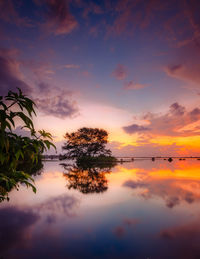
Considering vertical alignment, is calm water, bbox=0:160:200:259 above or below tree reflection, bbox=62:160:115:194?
below

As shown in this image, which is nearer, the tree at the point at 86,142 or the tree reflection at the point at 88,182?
the tree reflection at the point at 88,182

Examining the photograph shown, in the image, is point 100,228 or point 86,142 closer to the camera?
point 100,228

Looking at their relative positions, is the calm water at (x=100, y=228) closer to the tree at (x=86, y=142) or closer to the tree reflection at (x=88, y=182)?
the tree reflection at (x=88, y=182)

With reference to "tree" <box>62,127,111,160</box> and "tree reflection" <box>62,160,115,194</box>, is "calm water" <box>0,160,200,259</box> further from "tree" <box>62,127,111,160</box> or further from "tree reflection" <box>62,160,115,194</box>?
"tree" <box>62,127,111,160</box>

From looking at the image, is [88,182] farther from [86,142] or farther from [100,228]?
[86,142]

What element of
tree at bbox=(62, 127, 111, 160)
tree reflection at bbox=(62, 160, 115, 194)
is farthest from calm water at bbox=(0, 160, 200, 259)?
tree at bbox=(62, 127, 111, 160)

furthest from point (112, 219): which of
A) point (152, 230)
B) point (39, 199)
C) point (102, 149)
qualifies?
point (102, 149)

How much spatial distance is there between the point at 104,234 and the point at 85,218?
1952 millimetres

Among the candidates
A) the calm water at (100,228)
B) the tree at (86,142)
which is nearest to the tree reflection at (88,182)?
the calm water at (100,228)

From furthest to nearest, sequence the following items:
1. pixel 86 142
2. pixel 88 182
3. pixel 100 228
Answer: pixel 86 142 → pixel 88 182 → pixel 100 228

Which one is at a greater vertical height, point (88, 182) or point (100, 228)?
point (88, 182)

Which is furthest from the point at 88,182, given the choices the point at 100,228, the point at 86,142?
the point at 86,142

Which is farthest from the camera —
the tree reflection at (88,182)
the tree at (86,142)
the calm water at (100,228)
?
the tree at (86,142)

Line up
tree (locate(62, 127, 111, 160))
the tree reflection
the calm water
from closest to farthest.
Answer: the calm water, the tree reflection, tree (locate(62, 127, 111, 160))
